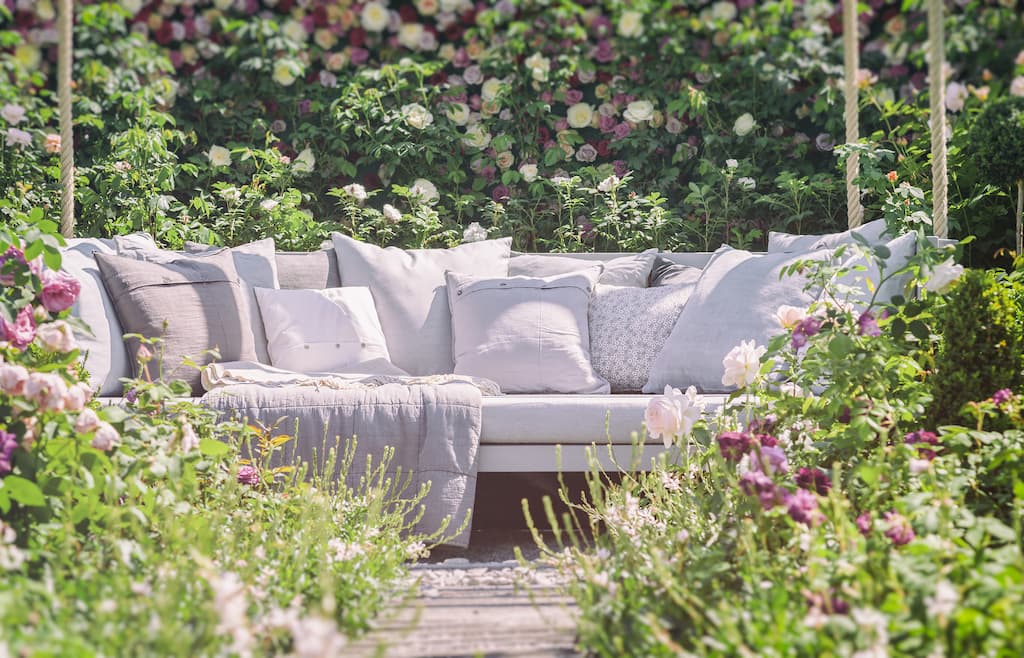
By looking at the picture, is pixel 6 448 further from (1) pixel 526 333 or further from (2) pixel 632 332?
(2) pixel 632 332

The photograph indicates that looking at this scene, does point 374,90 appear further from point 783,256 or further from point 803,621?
point 803,621

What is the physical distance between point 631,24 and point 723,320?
1.85 metres

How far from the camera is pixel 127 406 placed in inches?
62.1

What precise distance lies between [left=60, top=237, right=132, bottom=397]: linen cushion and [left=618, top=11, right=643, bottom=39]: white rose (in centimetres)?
237

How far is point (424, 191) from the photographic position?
3711 mm

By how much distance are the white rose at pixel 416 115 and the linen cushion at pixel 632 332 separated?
1.35 metres

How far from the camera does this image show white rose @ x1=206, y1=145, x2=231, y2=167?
3777 millimetres

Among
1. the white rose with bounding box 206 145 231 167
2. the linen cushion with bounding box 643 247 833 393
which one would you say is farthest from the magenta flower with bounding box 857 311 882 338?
the white rose with bounding box 206 145 231 167

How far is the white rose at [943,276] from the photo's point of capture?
1.71m

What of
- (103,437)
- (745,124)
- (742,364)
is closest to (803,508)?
(742,364)

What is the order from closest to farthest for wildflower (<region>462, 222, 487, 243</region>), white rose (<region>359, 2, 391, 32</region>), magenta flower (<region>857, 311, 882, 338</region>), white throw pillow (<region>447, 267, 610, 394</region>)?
magenta flower (<region>857, 311, 882, 338</region>)
white throw pillow (<region>447, 267, 610, 394</region>)
wildflower (<region>462, 222, 487, 243</region>)
white rose (<region>359, 2, 391, 32</region>)

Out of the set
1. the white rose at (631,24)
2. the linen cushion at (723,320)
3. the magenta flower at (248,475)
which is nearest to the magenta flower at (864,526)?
the magenta flower at (248,475)

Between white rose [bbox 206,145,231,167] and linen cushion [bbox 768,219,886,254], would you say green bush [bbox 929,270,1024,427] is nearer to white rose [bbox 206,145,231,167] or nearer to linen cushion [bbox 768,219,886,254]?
linen cushion [bbox 768,219,886,254]

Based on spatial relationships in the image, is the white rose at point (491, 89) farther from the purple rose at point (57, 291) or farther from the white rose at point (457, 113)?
the purple rose at point (57, 291)
